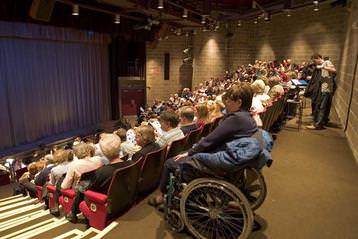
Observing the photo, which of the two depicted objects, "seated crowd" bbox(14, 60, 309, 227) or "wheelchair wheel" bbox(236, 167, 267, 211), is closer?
"seated crowd" bbox(14, 60, 309, 227)

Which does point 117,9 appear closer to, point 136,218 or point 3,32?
point 3,32

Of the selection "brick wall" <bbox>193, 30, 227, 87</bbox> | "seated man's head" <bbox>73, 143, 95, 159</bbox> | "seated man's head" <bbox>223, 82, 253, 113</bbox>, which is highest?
"brick wall" <bbox>193, 30, 227, 87</bbox>

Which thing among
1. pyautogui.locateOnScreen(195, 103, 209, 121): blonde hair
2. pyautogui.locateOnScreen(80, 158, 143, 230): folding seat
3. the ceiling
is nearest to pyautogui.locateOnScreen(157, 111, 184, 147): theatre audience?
pyautogui.locateOnScreen(80, 158, 143, 230): folding seat

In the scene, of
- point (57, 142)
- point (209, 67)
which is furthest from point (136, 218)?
point (209, 67)

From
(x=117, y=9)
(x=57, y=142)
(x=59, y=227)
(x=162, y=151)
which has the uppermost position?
(x=117, y=9)

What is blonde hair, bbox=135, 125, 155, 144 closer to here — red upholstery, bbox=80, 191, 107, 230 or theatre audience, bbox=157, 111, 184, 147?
theatre audience, bbox=157, 111, 184, 147

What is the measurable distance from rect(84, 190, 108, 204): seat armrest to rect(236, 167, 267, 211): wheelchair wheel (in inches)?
41.6

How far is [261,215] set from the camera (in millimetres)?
2486

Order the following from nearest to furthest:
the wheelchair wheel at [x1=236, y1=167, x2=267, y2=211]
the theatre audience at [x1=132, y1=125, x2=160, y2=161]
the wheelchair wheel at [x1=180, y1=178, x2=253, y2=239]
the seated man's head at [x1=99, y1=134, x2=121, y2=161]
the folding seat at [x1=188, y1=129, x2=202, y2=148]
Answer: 1. the wheelchair wheel at [x1=180, y1=178, x2=253, y2=239]
2. the wheelchair wheel at [x1=236, y1=167, x2=267, y2=211]
3. the seated man's head at [x1=99, y1=134, x2=121, y2=161]
4. the theatre audience at [x1=132, y1=125, x2=160, y2=161]
5. the folding seat at [x1=188, y1=129, x2=202, y2=148]

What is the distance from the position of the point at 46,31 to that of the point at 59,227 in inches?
288

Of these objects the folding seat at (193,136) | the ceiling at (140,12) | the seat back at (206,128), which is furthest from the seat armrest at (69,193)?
the ceiling at (140,12)

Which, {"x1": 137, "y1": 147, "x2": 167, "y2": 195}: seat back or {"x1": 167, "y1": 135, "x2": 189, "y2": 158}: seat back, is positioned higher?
{"x1": 167, "y1": 135, "x2": 189, "y2": 158}: seat back

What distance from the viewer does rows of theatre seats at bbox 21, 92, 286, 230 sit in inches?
91.2

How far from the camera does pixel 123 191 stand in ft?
8.01
